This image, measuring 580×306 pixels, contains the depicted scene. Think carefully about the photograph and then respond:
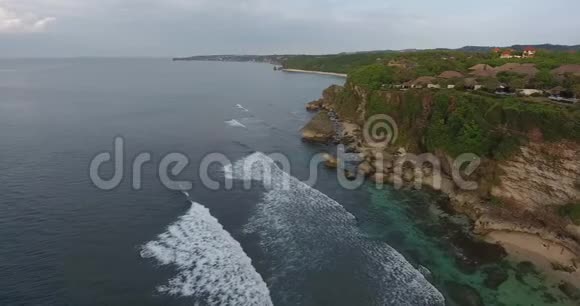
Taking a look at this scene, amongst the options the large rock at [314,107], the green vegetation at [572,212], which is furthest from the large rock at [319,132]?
the green vegetation at [572,212]

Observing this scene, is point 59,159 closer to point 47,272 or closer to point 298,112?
point 47,272

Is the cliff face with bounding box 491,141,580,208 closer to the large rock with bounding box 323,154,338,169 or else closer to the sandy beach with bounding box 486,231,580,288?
the sandy beach with bounding box 486,231,580,288

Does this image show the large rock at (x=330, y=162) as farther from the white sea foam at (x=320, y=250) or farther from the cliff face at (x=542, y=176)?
the cliff face at (x=542, y=176)

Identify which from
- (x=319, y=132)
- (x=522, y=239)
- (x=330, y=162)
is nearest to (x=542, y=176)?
(x=522, y=239)

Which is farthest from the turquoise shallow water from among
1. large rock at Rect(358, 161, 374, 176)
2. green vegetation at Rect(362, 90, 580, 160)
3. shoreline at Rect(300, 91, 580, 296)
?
green vegetation at Rect(362, 90, 580, 160)

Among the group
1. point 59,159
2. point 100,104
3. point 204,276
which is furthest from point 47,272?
point 100,104

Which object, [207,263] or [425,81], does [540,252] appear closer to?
[207,263]
